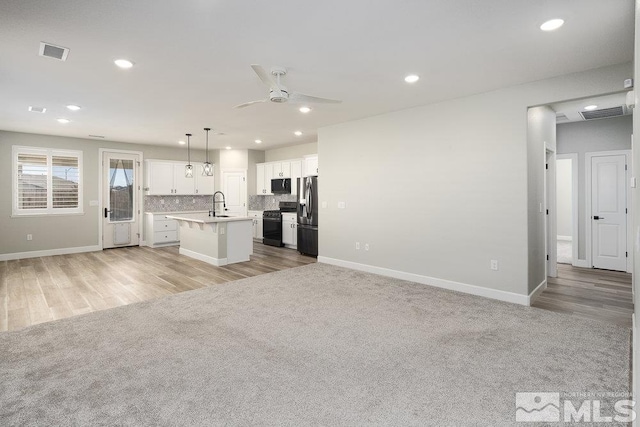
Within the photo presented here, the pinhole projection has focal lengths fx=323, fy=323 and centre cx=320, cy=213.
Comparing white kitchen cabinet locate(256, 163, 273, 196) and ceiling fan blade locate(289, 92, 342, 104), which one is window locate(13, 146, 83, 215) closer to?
white kitchen cabinet locate(256, 163, 273, 196)

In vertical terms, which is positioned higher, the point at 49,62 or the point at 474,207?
the point at 49,62

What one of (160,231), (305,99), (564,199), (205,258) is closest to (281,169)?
(205,258)

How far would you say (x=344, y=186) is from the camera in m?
5.95

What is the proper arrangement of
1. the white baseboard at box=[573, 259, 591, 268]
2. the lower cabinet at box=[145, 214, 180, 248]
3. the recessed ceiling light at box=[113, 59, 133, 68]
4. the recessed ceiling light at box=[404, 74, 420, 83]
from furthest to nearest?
the lower cabinet at box=[145, 214, 180, 248] < the white baseboard at box=[573, 259, 591, 268] < the recessed ceiling light at box=[404, 74, 420, 83] < the recessed ceiling light at box=[113, 59, 133, 68]

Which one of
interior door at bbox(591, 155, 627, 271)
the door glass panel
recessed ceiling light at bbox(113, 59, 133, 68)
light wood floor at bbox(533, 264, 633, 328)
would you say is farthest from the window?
interior door at bbox(591, 155, 627, 271)

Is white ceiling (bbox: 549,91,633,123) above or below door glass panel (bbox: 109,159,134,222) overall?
above

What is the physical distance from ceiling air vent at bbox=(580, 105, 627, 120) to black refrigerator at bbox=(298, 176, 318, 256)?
4.77 m

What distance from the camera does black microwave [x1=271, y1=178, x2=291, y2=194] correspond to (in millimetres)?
8359

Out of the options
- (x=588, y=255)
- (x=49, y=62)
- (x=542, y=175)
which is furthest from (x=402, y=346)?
(x=588, y=255)

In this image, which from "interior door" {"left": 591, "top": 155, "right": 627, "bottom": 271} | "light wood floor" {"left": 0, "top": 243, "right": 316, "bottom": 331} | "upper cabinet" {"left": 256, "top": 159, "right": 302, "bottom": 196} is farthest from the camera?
"upper cabinet" {"left": 256, "top": 159, "right": 302, "bottom": 196}

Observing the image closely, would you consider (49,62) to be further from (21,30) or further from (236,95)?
(236,95)

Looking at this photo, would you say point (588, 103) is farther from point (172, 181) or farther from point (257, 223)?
point (172, 181)

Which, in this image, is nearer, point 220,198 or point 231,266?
point 231,266

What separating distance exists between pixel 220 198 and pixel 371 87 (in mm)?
6645
